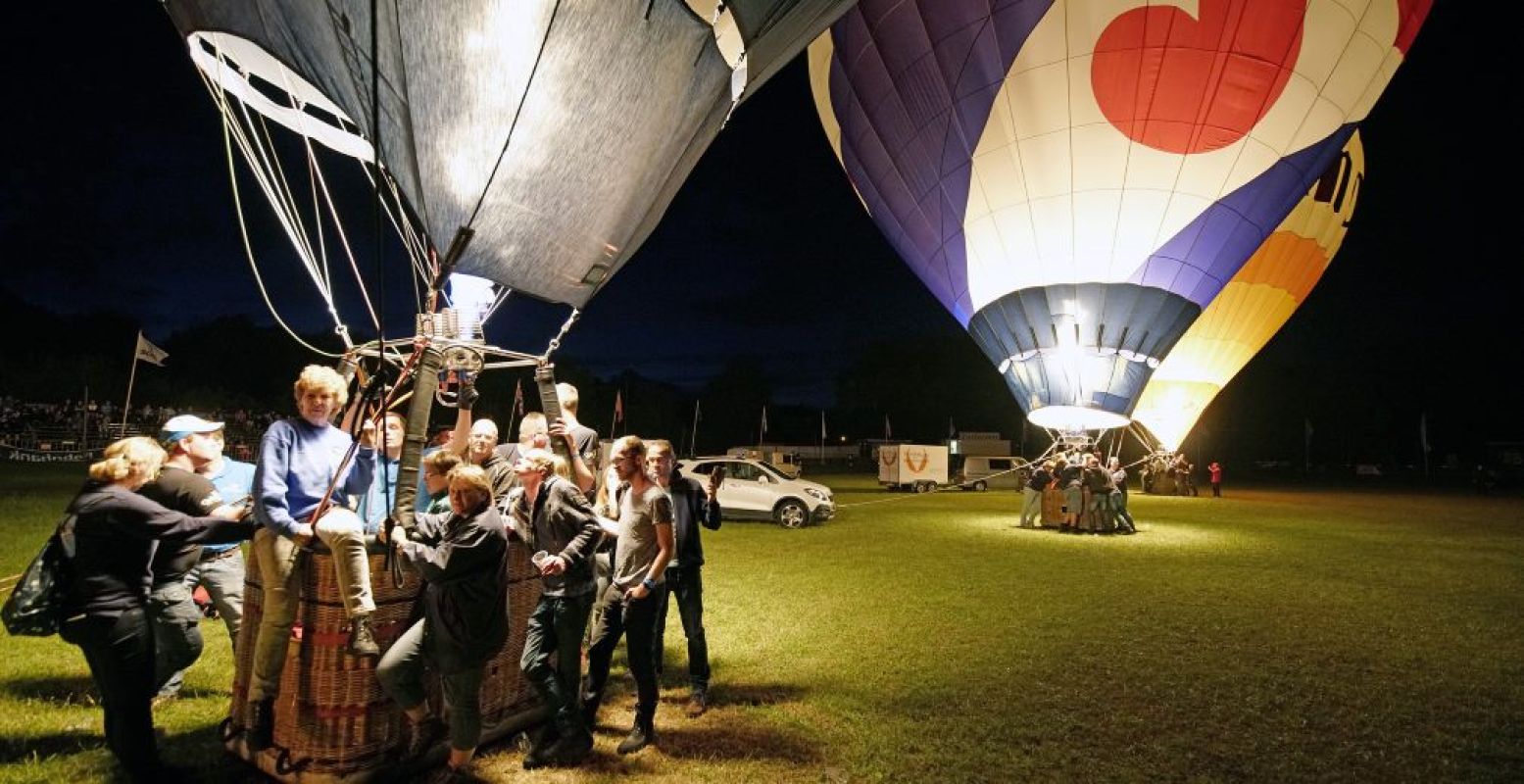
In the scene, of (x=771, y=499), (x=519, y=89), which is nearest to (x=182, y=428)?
(x=519, y=89)

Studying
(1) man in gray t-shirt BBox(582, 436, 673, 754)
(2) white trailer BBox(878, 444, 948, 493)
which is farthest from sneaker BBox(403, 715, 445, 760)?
(2) white trailer BBox(878, 444, 948, 493)

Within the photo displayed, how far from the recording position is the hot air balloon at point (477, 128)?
2.39 meters

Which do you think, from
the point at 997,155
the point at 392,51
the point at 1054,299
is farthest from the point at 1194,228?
the point at 392,51

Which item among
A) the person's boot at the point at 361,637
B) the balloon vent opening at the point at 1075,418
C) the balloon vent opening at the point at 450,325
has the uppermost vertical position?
the balloon vent opening at the point at 1075,418

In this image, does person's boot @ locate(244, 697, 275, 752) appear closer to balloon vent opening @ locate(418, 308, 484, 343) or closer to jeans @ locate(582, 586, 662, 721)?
jeans @ locate(582, 586, 662, 721)

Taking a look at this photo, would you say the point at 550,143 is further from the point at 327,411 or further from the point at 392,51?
the point at 327,411

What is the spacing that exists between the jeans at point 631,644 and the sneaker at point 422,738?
2.18 feet

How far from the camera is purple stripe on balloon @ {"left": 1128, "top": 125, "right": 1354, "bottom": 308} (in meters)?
11.9

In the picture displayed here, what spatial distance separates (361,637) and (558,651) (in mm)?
822

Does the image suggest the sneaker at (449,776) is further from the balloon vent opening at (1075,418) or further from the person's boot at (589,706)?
the balloon vent opening at (1075,418)

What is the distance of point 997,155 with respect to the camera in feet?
40.8

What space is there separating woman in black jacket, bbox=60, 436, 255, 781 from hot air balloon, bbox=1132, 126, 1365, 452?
1895cm

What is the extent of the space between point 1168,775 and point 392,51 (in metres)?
4.33

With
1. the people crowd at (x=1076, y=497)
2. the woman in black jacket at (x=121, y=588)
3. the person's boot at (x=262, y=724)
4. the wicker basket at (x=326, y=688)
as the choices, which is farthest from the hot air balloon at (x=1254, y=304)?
the woman in black jacket at (x=121, y=588)
